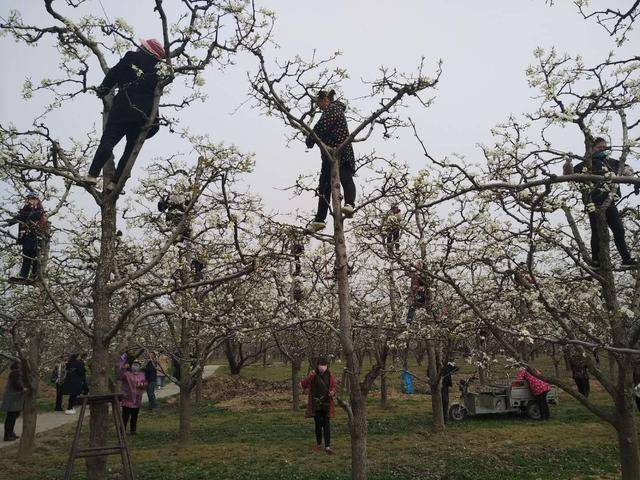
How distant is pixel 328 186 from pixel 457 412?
A: 468 inches

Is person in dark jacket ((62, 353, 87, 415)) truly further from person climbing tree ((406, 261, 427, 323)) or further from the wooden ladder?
the wooden ladder

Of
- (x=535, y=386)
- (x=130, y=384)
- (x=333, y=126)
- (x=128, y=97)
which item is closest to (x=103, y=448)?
(x=128, y=97)

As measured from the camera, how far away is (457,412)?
15.7 metres

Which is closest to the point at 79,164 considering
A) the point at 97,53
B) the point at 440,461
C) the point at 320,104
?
the point at 97,53

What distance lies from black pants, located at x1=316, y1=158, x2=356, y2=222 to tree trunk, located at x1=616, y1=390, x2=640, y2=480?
3670 millimetres

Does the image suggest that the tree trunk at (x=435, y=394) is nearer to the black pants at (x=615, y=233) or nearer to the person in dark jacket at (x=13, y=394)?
the black pants at (x=615, y=233)

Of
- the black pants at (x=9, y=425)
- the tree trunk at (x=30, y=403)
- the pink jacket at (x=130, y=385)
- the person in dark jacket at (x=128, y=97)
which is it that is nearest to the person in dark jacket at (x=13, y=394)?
the black pants at (x=9, y=425)

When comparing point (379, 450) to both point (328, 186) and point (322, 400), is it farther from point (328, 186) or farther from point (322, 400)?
point (328, 186)

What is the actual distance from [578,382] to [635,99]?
40.9 ft

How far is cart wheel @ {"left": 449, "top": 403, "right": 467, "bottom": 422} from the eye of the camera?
15.6m

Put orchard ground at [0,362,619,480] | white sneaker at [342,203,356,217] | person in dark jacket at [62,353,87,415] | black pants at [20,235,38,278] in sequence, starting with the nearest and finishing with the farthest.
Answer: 1. white sneaker at [342,203,356,217]
2. black pants at [20,235,38,278]
3. orchard ground at [0,362,619,480]
4. person in dark jacket at [62,353,87,415]

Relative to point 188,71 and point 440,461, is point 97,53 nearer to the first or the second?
point 188,71

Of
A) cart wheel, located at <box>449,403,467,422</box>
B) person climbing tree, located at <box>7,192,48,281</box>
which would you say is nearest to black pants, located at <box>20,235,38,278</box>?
person climbing tree, located at <box>7,192,48,281</box>

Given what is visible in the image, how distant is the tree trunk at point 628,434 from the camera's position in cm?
542
